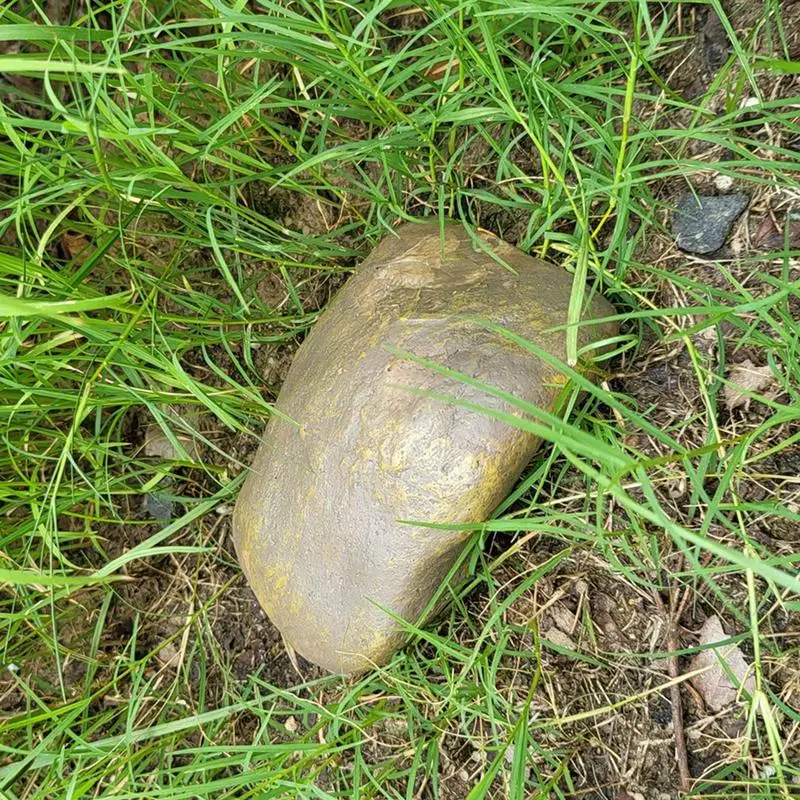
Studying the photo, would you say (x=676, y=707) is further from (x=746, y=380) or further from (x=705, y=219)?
(x=705, y=219)

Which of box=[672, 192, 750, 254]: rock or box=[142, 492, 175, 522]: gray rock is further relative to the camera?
box=[142, 492, 175, 522]: gray rock

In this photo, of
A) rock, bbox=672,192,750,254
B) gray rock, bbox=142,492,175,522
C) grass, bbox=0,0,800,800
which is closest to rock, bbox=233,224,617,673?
grass, bbox=0,0,800,800

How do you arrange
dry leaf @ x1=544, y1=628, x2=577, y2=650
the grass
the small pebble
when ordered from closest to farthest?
the grass → the small pebble → dry leaf @ x1=544, y1=628, x2=577, y2=650

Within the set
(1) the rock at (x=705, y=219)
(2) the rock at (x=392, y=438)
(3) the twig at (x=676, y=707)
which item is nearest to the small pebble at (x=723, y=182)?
(1) the rock at (x=705, y=219)

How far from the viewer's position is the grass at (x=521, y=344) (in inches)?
48.9

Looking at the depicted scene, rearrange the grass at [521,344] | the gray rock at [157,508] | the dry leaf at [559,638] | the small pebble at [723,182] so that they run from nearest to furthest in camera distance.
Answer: the grass at [521,344]
the small pebble at [723,182]
the dry leaf at [559,638]
the gray rock at [157,508]

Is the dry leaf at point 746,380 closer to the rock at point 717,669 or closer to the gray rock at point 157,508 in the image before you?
the rock at point 717,669

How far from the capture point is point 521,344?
1080mm

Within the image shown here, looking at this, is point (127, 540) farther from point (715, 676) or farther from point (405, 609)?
point (715, 676)

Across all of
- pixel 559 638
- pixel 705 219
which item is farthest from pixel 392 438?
pixel 705 219

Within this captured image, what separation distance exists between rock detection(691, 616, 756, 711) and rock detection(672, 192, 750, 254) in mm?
671

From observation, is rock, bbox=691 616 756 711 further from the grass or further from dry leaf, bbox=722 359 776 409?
dry leaf, bbox=722 359 776 409

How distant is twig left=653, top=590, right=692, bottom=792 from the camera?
1.33 meters

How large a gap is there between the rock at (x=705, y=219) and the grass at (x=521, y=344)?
0.10ft
